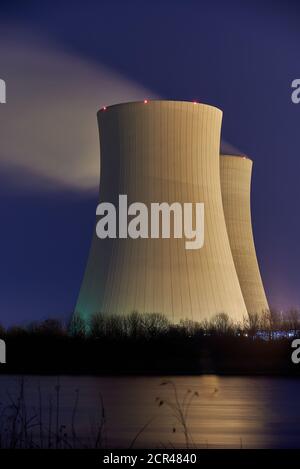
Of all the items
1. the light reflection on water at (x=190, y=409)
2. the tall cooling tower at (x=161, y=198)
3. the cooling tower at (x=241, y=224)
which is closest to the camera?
the light reflection on water at (x=190, y=409)

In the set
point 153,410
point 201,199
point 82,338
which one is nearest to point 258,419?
point 153,410

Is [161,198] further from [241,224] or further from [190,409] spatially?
[241,224]

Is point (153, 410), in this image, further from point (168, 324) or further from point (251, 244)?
point (251, 244)

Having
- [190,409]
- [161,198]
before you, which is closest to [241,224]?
[161,198]

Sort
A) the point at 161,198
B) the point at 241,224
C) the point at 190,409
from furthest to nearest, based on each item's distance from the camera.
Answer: the point at 241,224 → the point at 161,198 → the point at 190,409

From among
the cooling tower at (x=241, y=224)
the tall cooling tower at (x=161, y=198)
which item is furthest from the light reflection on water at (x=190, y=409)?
the cooling tower at (x=241, y=224)

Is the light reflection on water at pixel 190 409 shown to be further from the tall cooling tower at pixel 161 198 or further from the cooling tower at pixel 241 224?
the cooling tower at pixel 241 224
